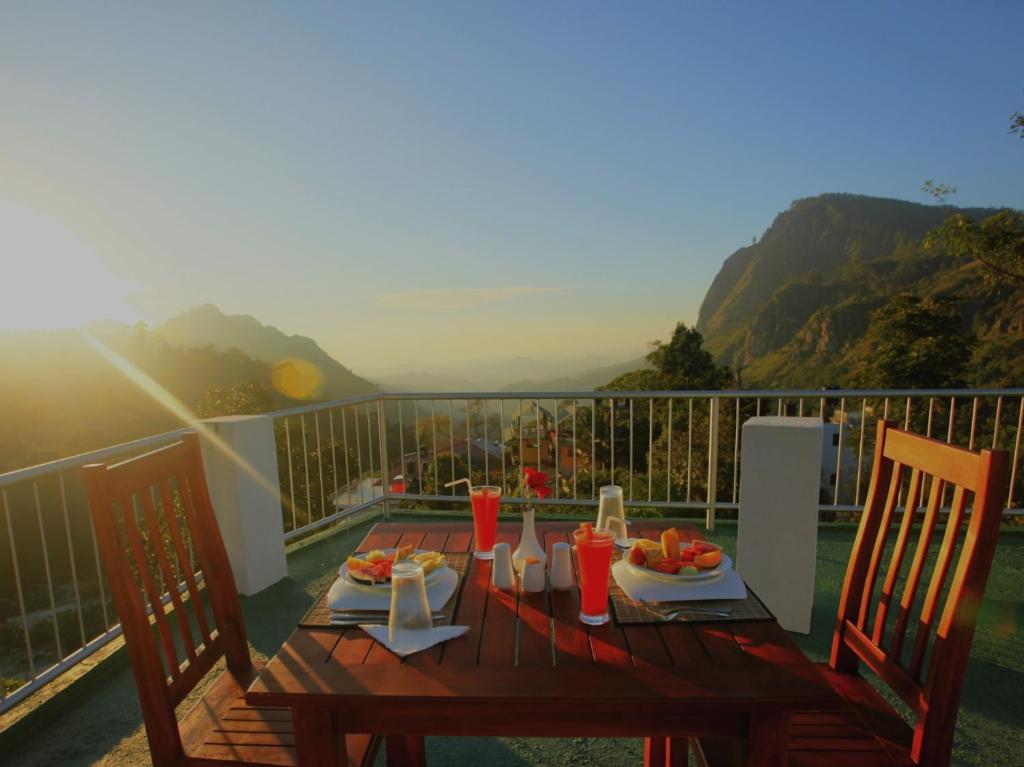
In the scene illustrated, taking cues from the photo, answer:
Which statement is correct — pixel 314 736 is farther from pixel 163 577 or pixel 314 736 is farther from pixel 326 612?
pixel 163 577

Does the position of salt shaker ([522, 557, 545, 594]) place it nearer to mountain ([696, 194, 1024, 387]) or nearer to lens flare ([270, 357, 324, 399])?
mountain ([696, 194, 1024, 387])

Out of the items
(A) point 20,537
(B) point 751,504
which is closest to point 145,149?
(A) point 20,537

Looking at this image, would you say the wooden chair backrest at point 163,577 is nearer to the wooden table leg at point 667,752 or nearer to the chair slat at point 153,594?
the chair slat at point 153,594

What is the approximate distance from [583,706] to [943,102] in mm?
29097

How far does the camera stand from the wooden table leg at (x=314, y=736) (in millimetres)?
930

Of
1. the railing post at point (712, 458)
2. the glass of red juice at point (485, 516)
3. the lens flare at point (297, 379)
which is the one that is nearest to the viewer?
the glass of red juice at point (485, 516)

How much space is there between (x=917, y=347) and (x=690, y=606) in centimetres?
2470

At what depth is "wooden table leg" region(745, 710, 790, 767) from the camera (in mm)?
896

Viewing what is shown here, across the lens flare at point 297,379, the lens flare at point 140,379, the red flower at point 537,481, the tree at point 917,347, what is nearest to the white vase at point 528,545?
the red flower at point 537,481

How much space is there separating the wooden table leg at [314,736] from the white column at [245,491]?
2.29 metres

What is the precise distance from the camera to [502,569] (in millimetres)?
1275

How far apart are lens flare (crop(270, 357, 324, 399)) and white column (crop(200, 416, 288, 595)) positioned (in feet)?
117

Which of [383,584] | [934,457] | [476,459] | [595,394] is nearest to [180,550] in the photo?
[383,584]

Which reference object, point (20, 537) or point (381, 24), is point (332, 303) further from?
point (381, 24)
